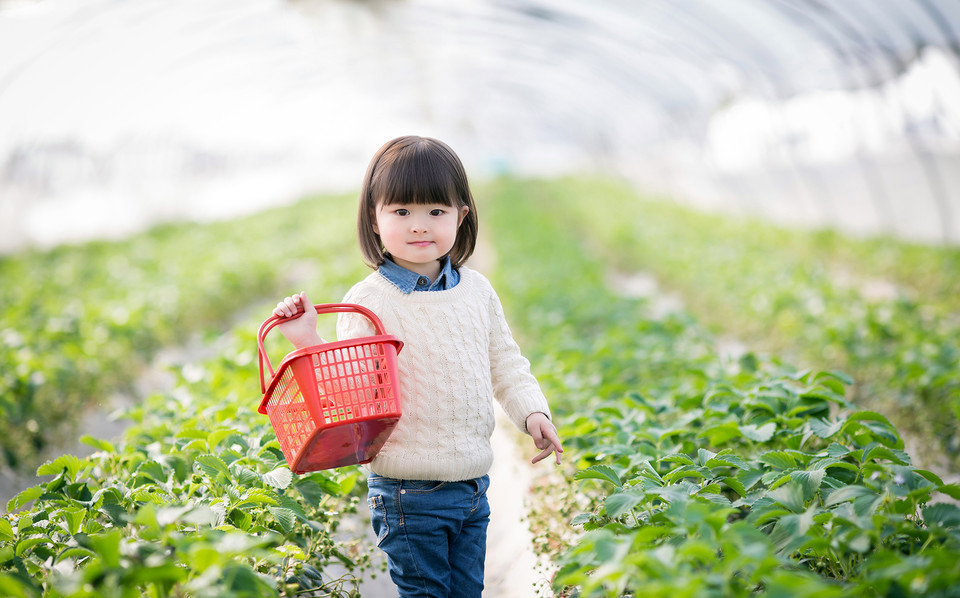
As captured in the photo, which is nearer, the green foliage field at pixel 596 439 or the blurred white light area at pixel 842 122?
the green foliage field at pixel 596 439

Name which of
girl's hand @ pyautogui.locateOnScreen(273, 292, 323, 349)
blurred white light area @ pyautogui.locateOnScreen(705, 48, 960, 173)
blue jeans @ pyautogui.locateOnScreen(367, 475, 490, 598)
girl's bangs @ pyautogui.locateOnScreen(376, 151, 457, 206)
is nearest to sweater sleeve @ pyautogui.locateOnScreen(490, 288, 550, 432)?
blue jeans @ pyautogui.locateOnScreen(367, 475, 490, 598)

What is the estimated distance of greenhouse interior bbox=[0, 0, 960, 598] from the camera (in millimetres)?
1782

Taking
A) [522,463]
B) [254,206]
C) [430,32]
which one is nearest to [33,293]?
[522,463]

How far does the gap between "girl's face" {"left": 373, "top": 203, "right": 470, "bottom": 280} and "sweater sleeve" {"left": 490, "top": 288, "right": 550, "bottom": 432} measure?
281 millimetres

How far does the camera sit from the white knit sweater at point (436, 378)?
1.95 m

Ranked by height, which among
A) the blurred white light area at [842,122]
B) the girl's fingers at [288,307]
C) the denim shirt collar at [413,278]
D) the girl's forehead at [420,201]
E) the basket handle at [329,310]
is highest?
the blurred white light area at [842,122]

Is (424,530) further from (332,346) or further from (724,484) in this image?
(724,484)

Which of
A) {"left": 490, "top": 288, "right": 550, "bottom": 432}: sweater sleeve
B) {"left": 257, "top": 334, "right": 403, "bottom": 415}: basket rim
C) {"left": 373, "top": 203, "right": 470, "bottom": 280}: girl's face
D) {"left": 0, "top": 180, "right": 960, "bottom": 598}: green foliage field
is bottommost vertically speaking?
{"left": 0, "top": 180, "right": 960, "bottom": 598}: green foliage field

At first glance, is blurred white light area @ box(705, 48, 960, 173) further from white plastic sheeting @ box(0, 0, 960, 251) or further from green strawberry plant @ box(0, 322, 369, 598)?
green strawberry plant @ box(0, 322, 369, 598)

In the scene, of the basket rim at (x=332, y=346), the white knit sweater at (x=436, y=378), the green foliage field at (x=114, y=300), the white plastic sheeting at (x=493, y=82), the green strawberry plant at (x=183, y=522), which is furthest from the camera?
the white plastic sheeting at (x=493, y=82)

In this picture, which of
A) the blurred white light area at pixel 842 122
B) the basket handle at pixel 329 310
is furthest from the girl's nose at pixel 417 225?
the blurred white light area at pixel 842 122

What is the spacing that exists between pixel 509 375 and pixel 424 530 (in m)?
0.51

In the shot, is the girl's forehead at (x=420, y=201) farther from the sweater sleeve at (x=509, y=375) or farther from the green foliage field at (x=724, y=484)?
the green foliage field at (x=724, y=484)

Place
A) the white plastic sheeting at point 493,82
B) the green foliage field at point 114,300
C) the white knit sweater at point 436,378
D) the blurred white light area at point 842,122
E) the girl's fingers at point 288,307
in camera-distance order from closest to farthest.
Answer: the girl's fingers at point 288,307 → the white knit sweater at point 436,378 → the green foliage field at point 114,300 → the blurred white light area at point 842,122 → the white plastic sheeting at point 493,82
